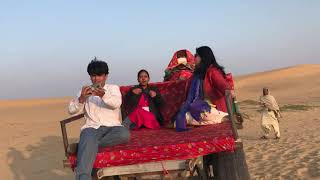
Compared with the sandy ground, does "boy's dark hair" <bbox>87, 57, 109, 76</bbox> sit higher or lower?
higher

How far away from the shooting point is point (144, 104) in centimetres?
734

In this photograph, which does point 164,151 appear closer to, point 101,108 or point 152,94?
point 101,108

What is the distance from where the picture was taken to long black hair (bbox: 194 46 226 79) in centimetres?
674

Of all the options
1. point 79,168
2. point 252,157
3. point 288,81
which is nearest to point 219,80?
point 79,168

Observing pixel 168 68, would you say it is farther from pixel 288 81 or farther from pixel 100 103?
pixel 288 81

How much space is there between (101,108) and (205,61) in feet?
5.88

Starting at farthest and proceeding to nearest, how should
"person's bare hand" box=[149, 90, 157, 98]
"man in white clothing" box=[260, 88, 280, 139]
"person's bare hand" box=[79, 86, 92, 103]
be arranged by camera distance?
1. "man in white clothing" box=[260, 88, 280, 139]
2. "person's bare hand" box=[149, 90, 157, 98]
3. "person's bare hand" box=[79, 86, 92, 103]

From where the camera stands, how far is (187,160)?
4.88 metres

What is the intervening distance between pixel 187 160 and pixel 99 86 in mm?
1329

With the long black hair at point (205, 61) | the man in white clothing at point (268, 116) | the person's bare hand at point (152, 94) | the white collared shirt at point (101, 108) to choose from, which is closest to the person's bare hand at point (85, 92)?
the white collared shirt at point (101, 108)

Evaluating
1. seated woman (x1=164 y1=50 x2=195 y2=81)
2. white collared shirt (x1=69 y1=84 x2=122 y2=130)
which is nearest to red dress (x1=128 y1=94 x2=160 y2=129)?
white collared shirt (x1=69 y1=84 x2=122 y2=130)

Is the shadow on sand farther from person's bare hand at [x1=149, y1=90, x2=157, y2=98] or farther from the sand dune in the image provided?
the sand dune

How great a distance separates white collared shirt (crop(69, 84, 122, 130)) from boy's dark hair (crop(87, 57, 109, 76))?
0.69 feet

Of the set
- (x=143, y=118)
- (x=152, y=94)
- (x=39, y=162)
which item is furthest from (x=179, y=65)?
(x=39, y=162)
